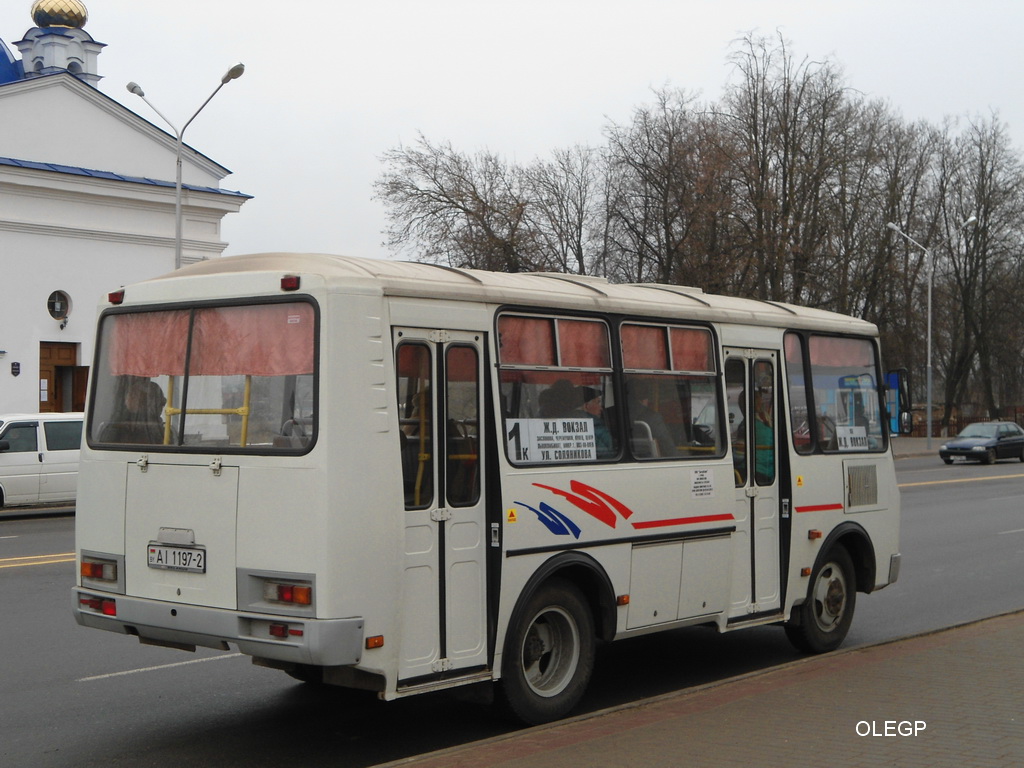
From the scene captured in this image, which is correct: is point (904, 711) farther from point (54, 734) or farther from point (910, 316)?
point (910, 316)

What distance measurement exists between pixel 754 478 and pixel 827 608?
158cm

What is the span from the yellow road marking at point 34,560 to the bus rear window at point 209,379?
7414 millimetres

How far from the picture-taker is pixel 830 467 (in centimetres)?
984

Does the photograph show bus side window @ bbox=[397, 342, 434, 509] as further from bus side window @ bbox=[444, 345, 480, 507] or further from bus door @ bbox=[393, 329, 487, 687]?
bus side window @ bbox=[444, 345, 480, 507]

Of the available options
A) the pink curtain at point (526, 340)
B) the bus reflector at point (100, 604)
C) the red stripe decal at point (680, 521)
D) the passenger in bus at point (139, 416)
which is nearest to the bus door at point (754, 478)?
the red stripe decal at point (680, 521)

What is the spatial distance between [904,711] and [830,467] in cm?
301

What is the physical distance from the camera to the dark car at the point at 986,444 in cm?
4166

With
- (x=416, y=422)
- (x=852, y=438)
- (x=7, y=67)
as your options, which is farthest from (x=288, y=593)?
(x=7, y=67)

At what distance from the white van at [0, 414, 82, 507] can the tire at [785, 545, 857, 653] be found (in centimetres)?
1501

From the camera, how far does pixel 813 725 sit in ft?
22.2

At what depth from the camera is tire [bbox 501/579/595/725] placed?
7.11m

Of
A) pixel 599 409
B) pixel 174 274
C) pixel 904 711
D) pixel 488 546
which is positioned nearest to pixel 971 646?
pixel 904 711

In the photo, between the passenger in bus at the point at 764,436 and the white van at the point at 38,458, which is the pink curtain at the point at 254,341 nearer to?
the passenger in bus at the point at 764,436

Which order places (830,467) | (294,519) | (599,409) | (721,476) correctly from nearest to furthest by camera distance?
(294,519), (599,409), (721,476), (830,467)
